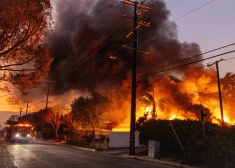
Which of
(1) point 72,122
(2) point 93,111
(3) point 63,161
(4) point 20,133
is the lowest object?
(3) point 63,161

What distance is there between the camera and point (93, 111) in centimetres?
4362

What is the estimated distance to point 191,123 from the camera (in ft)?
53.3

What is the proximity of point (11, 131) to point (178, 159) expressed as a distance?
93.0 feet

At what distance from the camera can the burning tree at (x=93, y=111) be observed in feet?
141

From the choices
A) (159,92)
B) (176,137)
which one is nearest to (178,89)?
(159,92)

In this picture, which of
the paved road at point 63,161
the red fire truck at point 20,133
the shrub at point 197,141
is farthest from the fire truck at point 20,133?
the shrub at point 197,141

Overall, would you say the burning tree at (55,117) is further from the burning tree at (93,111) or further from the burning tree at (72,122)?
the burning tree at (93,111)

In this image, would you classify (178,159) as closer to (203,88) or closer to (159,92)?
(159,92)

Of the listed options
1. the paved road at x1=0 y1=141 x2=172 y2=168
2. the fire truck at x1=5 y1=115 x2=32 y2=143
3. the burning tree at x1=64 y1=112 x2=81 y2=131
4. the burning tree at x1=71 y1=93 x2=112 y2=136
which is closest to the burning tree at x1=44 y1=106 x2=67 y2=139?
the burning tree at x1=64 y1=112 x2=81 y2=131

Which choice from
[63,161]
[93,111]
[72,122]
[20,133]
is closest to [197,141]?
[63,161]

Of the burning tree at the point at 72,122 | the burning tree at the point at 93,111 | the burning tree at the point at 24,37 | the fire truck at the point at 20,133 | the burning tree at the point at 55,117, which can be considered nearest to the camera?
the burning tree at the point at 24,37

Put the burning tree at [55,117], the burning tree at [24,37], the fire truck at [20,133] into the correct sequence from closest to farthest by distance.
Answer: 1. the burning tree at [24,37]
2. the fire truck at [20,133]
3. the burning tree at [55,117]

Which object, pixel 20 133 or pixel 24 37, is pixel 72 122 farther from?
pixel 24 37

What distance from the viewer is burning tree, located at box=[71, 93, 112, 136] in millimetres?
43094
